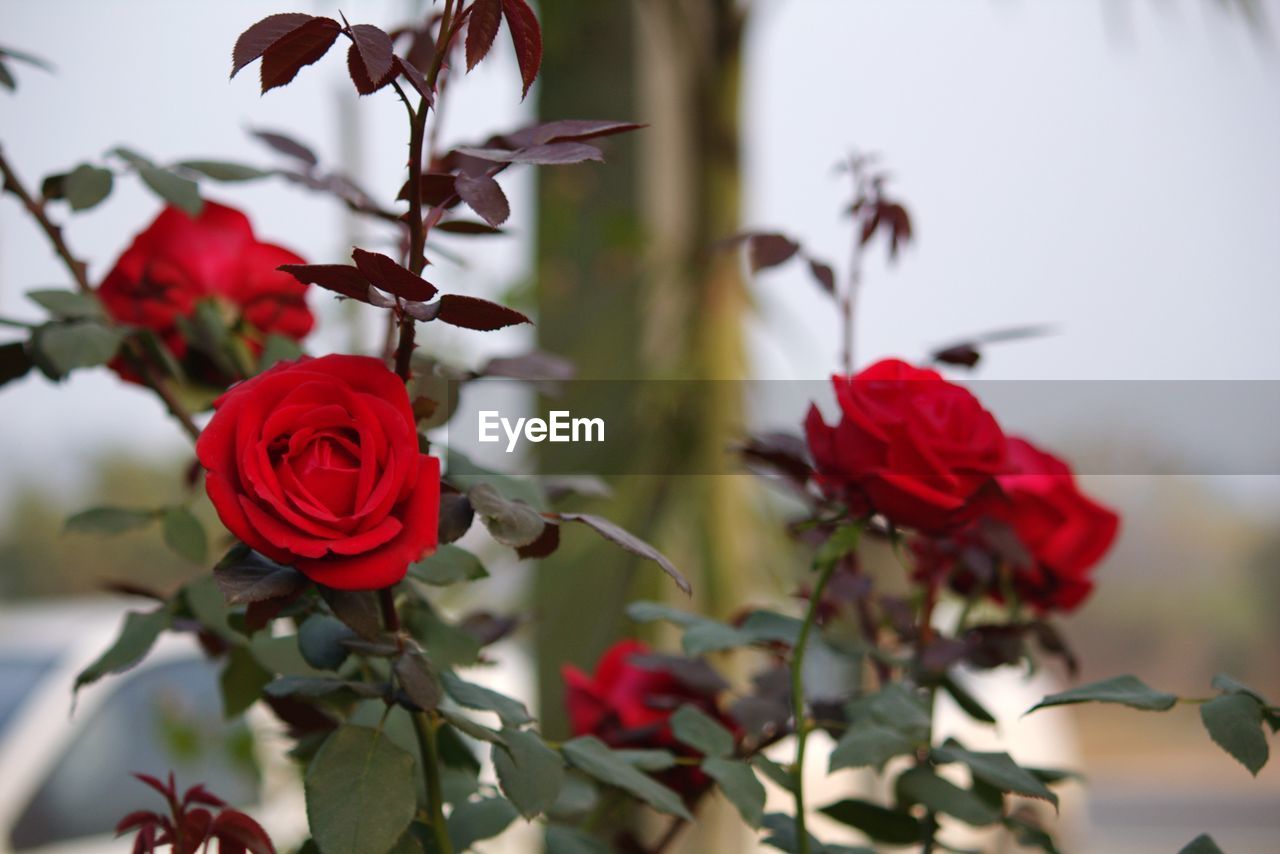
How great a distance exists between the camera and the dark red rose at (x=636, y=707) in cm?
40

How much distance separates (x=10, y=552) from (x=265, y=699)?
598 cm

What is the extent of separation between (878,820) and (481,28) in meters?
0.27

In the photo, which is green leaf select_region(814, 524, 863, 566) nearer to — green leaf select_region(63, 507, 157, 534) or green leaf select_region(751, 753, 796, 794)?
green leaf select_region(751, 753, 796, 794)

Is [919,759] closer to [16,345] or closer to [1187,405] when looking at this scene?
[1187,405]

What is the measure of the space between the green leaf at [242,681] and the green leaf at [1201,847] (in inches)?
11.2

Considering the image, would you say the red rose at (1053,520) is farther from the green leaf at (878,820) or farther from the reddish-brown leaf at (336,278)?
the reddish-brown leaf at (336,278)

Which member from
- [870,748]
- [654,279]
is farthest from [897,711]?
[654,279]

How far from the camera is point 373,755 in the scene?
0.27m

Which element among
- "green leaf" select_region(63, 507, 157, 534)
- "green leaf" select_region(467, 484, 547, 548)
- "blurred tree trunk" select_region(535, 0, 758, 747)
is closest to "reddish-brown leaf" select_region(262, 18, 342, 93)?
"green leaf" select_region(467, 484, 547, 548)

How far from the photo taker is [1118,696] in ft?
1.02

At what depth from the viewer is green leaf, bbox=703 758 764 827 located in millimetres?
326
